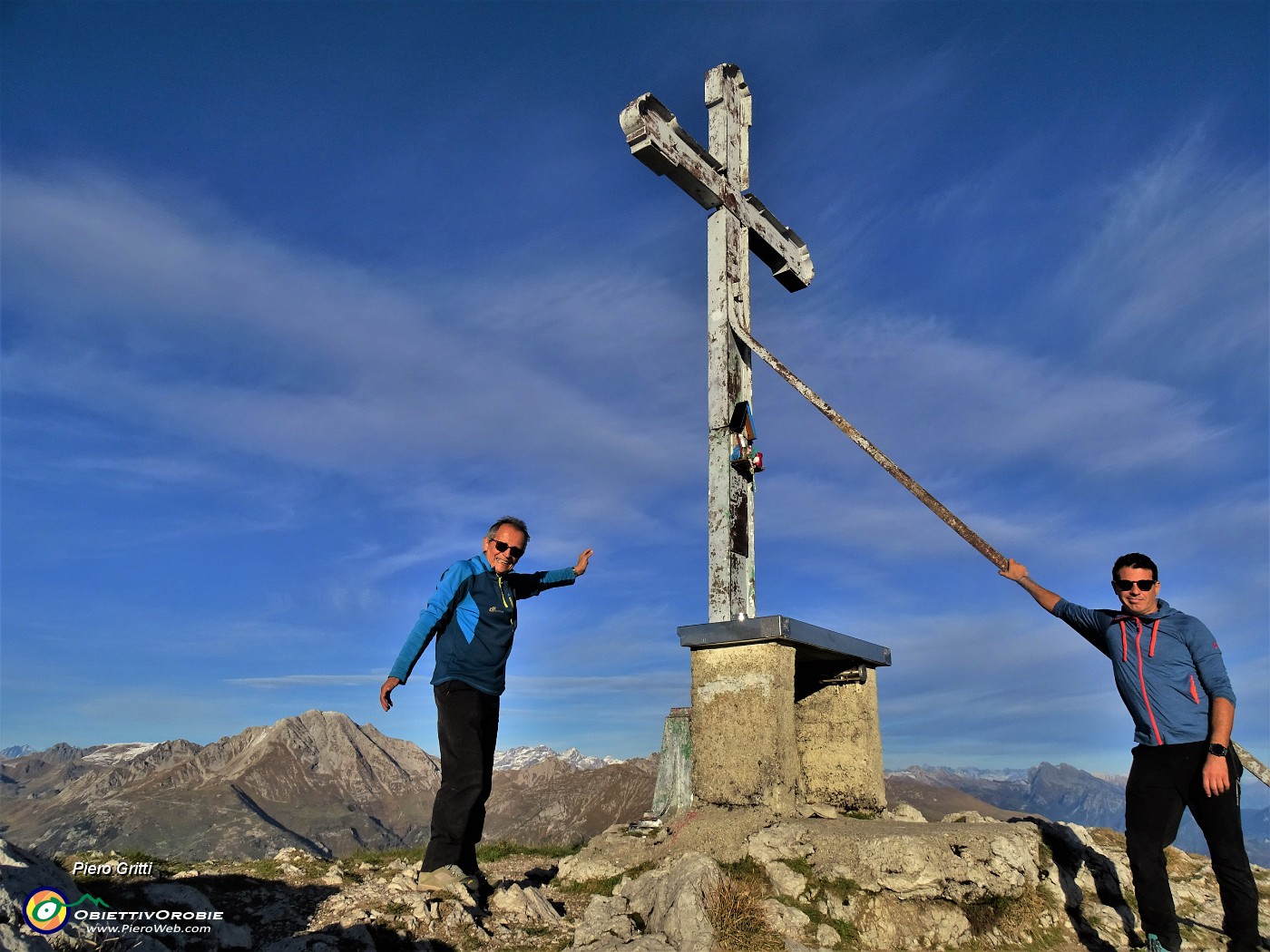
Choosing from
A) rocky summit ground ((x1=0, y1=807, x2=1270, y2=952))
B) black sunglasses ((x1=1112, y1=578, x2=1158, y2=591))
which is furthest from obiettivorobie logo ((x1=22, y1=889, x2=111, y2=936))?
black sunglasses ((x1=1112, y1=578, x2=1158, y2=591))

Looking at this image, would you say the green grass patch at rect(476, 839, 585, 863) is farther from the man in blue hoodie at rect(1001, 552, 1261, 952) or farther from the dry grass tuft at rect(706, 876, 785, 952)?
the man in blue hoodie at rect(1001, 552, 1261, 952)

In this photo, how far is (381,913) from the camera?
14.9ft

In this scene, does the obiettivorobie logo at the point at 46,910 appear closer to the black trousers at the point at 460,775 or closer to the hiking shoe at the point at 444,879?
the hiking shoe at the point at 444,879

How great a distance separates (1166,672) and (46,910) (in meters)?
5.74

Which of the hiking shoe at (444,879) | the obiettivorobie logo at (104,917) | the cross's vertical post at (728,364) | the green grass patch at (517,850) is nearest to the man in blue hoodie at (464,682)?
the hiking shoe at (444,879)

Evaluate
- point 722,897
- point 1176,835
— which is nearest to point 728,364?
point 722,897

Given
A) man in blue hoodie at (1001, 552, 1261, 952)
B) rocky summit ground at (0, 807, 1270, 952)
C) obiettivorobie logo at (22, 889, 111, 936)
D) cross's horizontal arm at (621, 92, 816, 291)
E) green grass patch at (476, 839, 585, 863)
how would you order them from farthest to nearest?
green grass patch at (476, 839, 585, 863)
cross's horizontal arm at (621, 92, 816, 291)
rocky summit ground at (0, 807, 1270, 952)
man in blue hoodie at (1001, 552, 1261, 952)
obiettivorobie logo at (22, 889, 111, 936)

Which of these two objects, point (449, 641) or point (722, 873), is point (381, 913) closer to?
point (449, 641)

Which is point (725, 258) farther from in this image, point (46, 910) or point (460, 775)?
point (46, 910)

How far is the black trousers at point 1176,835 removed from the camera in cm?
427

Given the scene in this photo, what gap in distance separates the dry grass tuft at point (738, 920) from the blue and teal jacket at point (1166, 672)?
8.24ft

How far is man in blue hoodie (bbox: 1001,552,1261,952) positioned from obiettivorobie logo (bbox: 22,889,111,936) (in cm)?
536

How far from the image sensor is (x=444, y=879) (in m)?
5.12

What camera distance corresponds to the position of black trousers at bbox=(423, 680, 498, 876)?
17.6 feet
